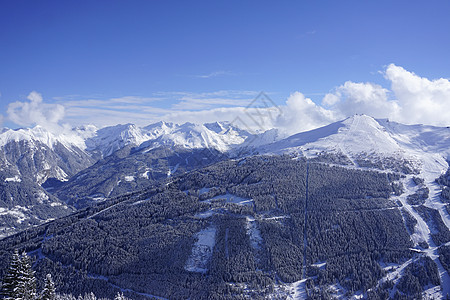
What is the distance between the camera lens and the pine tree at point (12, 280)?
46.2 meters

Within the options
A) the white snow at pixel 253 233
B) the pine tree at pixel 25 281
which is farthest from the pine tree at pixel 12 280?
the white snow at pixel 253 233

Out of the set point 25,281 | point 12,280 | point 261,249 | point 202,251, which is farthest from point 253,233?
point 12,280

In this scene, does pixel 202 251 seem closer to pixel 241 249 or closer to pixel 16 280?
pixel 241 249

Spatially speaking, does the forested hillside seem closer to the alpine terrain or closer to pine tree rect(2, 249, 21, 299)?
the alpine terrain

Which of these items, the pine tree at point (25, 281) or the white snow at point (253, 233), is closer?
the pine tree at point (25, 281)

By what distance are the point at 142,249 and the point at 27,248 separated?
212 feet

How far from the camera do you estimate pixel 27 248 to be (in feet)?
534

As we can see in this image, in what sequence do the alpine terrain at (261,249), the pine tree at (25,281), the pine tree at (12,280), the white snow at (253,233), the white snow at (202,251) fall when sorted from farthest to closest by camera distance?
the white snow at (253,233), the white snow at (202,251), the alpine terrain at (261,249), the pine tree at (25,281), the pine tree at (12,280)

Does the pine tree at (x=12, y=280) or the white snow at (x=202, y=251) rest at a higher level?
the pine tree at (x=12, y=280)

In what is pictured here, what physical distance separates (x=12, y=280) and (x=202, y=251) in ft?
388

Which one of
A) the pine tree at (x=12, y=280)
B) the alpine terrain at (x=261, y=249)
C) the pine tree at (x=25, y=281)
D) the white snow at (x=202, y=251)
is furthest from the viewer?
the white snow at (x=202, y=251)

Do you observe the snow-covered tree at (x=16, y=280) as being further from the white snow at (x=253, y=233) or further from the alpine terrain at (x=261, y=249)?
the white snow at (x=253, y=233)

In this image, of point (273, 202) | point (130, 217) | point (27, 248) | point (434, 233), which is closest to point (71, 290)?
point (27, 248)

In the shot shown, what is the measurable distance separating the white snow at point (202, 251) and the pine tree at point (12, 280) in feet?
356
